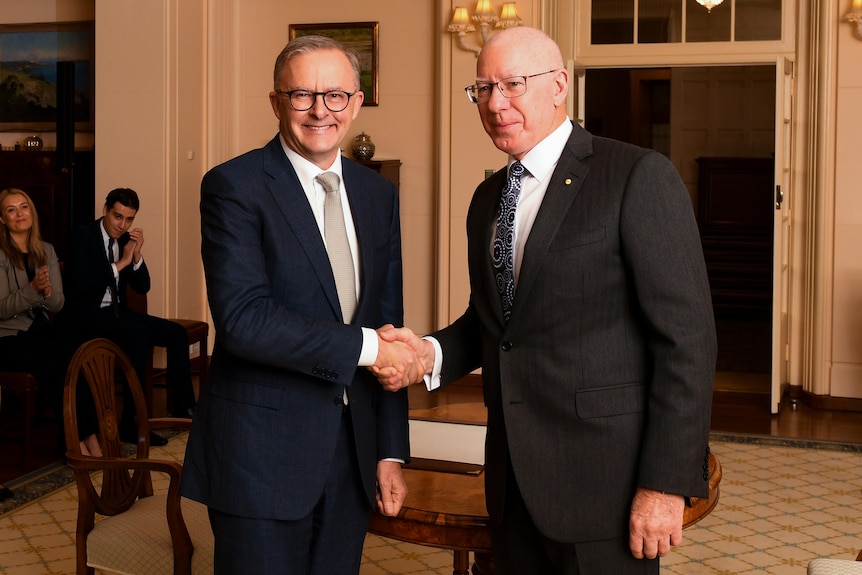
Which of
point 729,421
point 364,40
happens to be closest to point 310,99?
point 729,421

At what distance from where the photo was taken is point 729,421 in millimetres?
7258

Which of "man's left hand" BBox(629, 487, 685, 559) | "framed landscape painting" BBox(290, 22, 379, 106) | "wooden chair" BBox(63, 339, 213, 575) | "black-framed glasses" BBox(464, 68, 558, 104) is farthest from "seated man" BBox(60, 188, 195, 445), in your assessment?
"man's left hand" BBox(629, 487, 685, 559)

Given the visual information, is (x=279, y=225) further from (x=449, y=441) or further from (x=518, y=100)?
(x=449, y=441)

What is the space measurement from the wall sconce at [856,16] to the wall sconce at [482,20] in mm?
2439

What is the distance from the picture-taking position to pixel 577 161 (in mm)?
2307

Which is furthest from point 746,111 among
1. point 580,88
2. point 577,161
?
point 577,161

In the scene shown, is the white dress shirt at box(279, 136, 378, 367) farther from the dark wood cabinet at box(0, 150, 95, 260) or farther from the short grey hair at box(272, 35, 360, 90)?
the dark wood cabinet at box(0, 150, 95, 260)

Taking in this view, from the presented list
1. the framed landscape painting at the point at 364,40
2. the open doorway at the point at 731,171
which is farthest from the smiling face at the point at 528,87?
the open doorway at the point at 731,171

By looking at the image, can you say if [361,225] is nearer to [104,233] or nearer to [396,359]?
[396,359]

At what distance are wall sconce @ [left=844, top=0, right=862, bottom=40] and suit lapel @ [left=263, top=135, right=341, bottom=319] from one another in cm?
638

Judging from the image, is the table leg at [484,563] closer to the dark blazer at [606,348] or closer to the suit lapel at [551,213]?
the dark blazer at [606,348]

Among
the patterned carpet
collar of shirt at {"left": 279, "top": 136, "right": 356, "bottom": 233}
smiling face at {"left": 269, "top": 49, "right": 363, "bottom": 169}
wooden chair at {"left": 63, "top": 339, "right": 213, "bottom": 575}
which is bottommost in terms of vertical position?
the patterned carpet

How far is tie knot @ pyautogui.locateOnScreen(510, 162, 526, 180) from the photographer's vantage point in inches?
94.4

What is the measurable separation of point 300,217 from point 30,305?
4491mm
